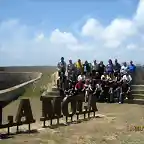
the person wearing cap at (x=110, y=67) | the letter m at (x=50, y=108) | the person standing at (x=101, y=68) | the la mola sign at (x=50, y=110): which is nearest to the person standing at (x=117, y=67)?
the person wearing cap at (x=110, y=67)

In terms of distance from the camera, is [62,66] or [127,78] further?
[62,66]

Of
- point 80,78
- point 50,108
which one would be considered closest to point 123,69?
point 80,78

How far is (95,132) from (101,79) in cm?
951

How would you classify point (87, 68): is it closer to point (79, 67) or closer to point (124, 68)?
point (79, 67)

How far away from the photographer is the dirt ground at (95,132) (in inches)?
431

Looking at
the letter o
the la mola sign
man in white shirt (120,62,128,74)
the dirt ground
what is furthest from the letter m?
man in white shirt (120,62,128,74)

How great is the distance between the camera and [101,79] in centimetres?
2167

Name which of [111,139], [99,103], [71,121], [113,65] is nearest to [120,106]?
[99,103]

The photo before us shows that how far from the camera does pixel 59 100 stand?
46.5 feet

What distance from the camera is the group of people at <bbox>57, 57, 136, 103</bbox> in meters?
21.3

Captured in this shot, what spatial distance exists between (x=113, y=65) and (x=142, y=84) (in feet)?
6.83

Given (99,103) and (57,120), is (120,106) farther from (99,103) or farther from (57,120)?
(57,120)

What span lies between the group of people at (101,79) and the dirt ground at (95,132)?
425cm

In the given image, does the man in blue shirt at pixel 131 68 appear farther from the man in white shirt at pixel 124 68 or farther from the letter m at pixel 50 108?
the letter m at pixel 50 108
